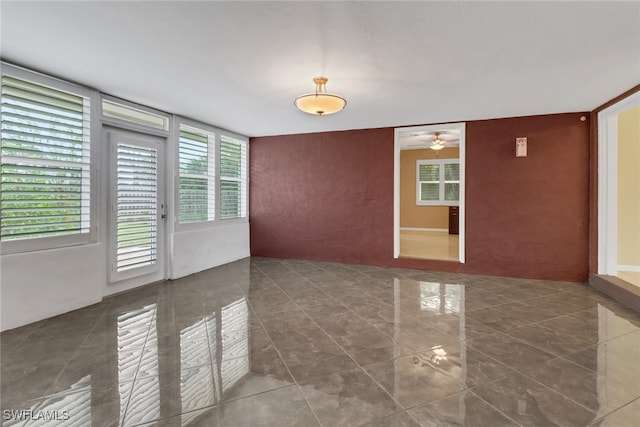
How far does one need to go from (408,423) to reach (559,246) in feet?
14.0

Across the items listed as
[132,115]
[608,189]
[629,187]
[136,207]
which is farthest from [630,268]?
[132,115]

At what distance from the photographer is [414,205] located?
9711 mm

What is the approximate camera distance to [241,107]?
4.27 m

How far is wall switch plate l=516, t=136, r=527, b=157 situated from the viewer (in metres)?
4.59

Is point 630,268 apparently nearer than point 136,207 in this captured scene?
No

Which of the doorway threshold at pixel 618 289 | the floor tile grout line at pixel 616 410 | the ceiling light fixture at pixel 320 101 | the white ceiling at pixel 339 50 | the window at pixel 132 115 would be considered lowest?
the floor tile grout line at pixel 616 410

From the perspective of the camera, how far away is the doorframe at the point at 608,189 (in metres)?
4.10

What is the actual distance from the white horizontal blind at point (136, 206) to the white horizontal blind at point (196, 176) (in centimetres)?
45

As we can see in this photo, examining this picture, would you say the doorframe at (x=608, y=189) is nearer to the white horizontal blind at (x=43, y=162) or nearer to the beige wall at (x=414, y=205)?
the beige wall at (x=414, y=205)

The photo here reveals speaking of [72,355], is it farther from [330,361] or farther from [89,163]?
[89,163]

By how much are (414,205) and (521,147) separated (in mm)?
5168

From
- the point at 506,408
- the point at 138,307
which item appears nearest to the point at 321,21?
the point at 506,408

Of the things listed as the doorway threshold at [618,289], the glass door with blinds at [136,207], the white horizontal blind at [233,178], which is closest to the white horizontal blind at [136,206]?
the glass door with blinds at [136,207]

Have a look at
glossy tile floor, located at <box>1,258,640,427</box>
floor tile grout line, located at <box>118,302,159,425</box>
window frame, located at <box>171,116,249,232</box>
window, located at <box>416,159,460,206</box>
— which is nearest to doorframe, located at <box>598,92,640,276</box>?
glossy tile floor, located at <box>1,258,640,427</box>
